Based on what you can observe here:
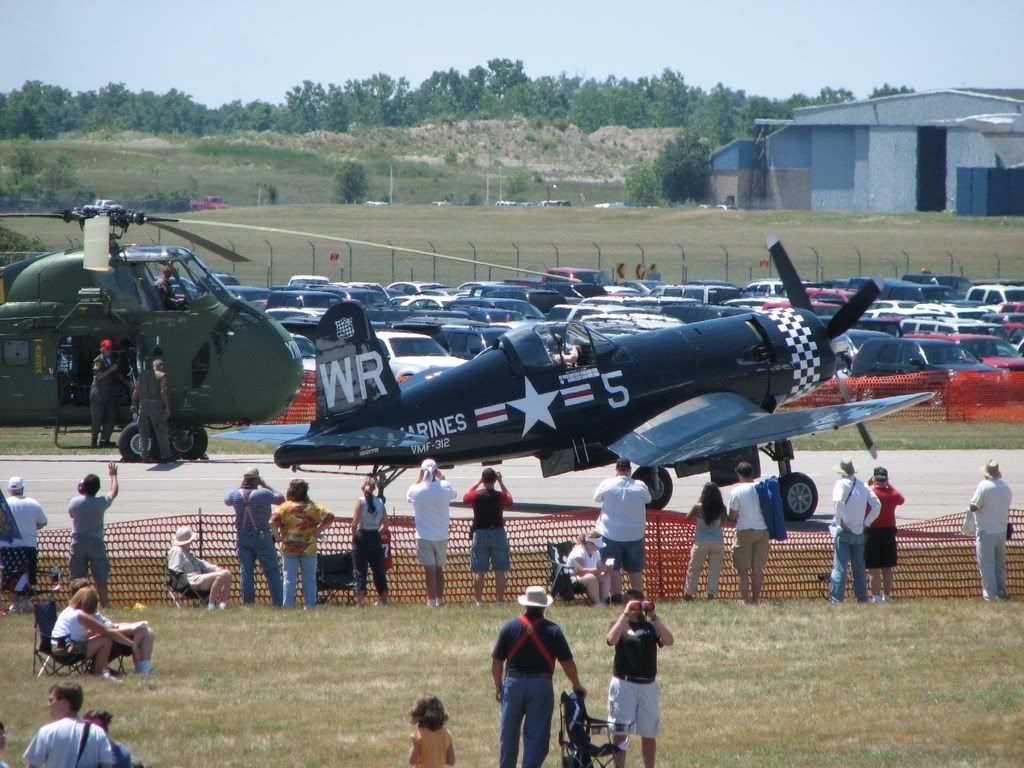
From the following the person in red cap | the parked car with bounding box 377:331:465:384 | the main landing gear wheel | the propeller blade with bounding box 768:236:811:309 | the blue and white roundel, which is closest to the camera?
the main landing gear wheel

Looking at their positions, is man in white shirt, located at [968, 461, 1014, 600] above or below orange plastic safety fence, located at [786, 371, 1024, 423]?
above

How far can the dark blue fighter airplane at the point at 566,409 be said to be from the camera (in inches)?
739

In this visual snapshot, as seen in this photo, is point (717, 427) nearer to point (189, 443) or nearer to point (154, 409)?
point (154, 409)

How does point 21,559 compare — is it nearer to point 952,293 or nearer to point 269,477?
point 269,477

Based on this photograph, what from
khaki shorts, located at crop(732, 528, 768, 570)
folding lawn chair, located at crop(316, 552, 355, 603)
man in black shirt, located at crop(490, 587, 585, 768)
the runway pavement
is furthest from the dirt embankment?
man in black shirt, located at crop(490, 587, 585, 768)

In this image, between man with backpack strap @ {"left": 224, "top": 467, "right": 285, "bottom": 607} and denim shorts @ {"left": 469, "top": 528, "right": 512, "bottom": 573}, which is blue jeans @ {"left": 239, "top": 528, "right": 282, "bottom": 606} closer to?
man with backpack strap @ {"left": 224, "top": 467, "right": 285, "bottom": 607}

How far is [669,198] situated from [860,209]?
88.7ft

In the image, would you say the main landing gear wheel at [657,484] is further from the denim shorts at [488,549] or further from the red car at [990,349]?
the red car at [990,349]

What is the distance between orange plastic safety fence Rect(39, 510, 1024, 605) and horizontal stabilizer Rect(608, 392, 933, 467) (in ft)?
4.16

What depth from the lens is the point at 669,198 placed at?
468 ft

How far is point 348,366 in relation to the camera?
18.8 metres

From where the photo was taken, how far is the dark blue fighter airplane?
1878 centimetres

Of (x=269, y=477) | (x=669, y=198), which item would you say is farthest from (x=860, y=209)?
(x=269, y=477)

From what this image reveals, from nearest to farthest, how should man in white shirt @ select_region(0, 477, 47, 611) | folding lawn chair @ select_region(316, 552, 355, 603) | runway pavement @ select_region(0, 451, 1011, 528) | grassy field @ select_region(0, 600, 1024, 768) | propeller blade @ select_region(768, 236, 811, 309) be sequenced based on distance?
grassy field @ select_region(0, 600, 1024, 768), man in white shirt @ select_region(0, 477, 47, 611), folding lawn chair @ select_region(316, 552, 355, 603), runway pavement @ select_region(0, 451, 1011, 528), propeller blade @ select_region(768, 236, 811, 309)
